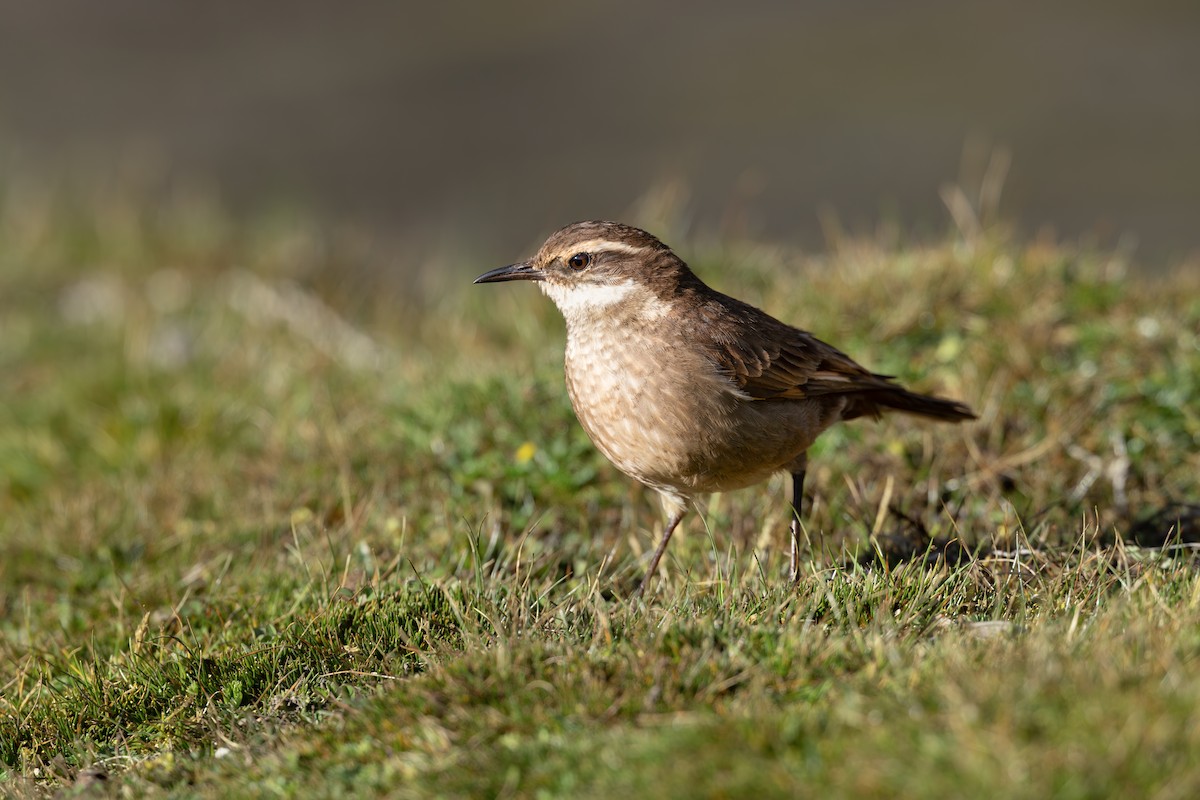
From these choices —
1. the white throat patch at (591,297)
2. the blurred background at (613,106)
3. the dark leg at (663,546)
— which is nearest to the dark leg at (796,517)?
the dark leg at (663,546)

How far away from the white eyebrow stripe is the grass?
51.7 inches

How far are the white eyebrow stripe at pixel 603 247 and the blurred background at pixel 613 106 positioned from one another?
7.94 meters

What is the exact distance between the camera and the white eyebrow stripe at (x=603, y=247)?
5.82 meters

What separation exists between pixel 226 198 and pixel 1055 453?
42.0 feet

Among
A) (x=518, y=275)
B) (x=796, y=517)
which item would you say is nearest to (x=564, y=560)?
(x=796, y=517)

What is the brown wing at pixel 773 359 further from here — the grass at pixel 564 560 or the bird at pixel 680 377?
the grass at pixel 564 560

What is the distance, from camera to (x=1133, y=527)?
6.08 meters

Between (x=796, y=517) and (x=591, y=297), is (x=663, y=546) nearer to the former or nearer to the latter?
(x=796, y=517)

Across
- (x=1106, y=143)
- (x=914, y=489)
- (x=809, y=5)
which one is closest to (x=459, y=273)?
(x=914, y=489)

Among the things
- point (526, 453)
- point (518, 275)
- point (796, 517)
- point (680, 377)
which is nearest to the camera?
point (680, 377)

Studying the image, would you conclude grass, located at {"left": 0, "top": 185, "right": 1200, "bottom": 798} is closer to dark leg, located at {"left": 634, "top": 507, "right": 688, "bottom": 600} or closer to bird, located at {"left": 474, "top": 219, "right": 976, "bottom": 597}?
dark leg, located at {"left": 634, "top": 507, "right": 688, "bottom": 600}

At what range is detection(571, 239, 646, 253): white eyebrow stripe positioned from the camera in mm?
5820

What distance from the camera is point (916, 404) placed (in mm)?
6082

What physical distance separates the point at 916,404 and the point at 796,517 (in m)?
0.93
